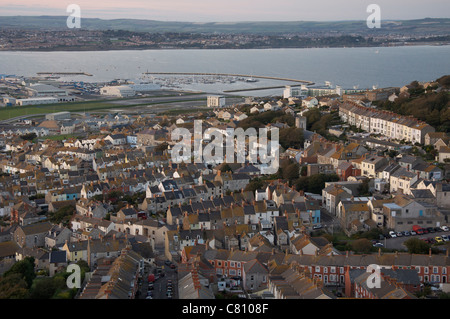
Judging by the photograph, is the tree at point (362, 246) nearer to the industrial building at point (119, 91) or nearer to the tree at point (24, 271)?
the tree at point (24, 271)

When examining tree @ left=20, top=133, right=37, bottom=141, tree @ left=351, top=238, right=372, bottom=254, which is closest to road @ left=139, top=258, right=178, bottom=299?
tree @ left=351, top=238, right=372, bottom=254

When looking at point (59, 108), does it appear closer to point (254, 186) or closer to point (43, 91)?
point (43, 91)

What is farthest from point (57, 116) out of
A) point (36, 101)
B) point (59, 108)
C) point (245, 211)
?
point (245, 211)

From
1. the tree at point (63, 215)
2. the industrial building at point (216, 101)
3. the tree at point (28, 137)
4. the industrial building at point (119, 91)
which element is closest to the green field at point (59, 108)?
the industrial building at point (119, 91)

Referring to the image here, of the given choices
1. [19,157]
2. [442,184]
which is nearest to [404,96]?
[442,184]

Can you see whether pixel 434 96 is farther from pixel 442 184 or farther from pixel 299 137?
pixel 442 184

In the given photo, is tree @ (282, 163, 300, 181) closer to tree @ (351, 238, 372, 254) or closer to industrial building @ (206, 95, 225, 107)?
tree @ (351, 238, 372, 254)

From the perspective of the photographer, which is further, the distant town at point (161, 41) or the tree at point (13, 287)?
the distant town at point (161, 41)
